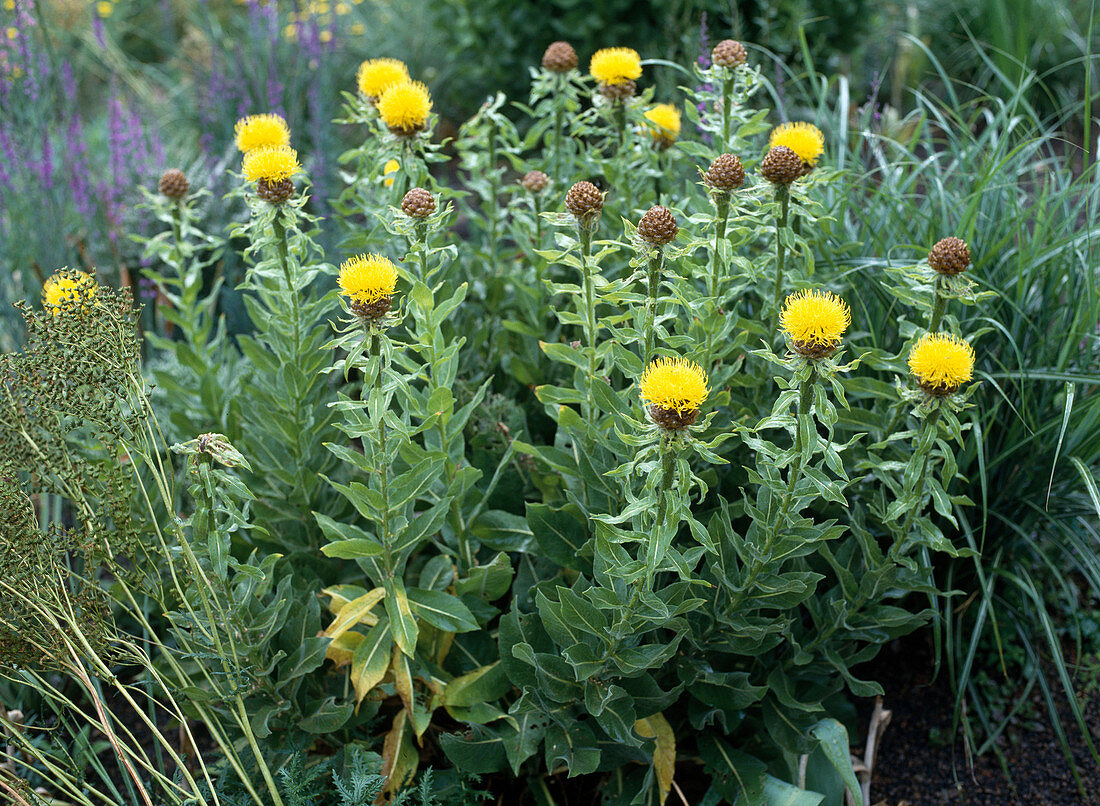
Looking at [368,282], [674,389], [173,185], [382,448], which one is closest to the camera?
[674,389]

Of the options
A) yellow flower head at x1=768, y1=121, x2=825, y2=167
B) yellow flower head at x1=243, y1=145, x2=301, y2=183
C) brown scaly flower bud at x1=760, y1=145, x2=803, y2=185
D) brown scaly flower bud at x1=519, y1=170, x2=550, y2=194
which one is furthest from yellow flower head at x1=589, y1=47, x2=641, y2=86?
yellow flower head at x1=243, y1=145, x2=301, y2=183

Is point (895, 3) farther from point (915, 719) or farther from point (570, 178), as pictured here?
point (915, 719)

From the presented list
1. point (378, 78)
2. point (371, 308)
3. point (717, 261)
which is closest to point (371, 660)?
point (371, 308)

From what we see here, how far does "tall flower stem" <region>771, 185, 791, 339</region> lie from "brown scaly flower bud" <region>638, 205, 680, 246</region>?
0.34 m

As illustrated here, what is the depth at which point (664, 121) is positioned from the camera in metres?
2.56

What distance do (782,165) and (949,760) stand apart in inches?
64.3

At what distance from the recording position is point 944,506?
1777mm

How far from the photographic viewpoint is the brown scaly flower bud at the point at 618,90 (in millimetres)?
2416

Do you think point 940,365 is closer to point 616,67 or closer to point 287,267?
point 616,67

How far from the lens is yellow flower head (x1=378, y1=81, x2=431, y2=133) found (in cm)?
208

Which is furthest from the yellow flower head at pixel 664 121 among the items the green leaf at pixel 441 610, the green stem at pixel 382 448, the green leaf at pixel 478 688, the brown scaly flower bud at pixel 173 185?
the green leaf at pixel 478 688

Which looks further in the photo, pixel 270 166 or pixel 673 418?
pixel 270 166

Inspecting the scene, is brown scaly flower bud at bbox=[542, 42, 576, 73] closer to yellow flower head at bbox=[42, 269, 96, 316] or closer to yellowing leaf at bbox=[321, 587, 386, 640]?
yellow flower head at bbox=[42, 269, 96, 316]

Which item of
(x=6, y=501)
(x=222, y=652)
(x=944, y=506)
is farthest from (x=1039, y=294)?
(x=6, y=501)
